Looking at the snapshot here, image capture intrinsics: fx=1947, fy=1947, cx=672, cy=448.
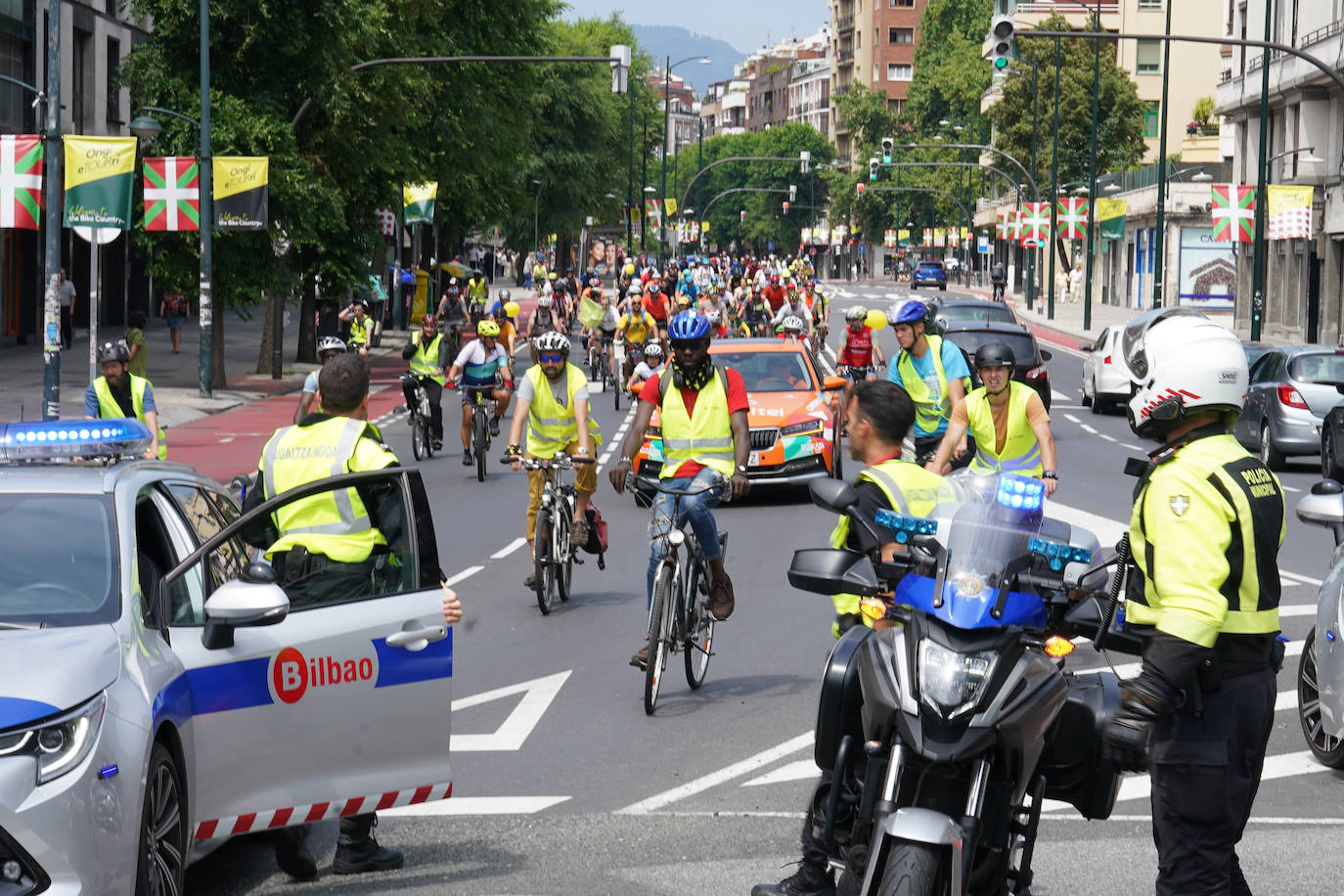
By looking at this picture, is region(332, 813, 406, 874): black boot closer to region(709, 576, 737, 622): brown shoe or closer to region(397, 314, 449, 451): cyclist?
region(709, 576, 737, 622): brown shoe

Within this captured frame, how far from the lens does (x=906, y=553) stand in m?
5.02

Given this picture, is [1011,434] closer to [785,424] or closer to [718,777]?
[718,777]

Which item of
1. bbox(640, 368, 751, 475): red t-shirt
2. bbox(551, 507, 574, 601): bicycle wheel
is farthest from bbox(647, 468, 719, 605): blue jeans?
bbox(551, 507, 574, 601): bicycle wheel

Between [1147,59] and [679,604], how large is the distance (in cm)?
9743

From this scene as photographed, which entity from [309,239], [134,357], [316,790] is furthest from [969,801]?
[309,239]

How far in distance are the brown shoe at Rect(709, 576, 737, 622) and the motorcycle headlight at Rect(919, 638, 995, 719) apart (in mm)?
5428

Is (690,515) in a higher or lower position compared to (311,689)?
higher

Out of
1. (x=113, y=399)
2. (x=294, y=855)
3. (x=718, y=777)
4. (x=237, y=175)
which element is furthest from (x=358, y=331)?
(x=294, y=855)

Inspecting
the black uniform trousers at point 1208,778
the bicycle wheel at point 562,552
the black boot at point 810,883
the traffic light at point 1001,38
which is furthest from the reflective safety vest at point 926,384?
the traffic light at point 1001,38

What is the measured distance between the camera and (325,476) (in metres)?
7.02

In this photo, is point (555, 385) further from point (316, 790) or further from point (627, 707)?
point (316, 790)

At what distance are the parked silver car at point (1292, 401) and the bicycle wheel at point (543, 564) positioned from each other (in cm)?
1351

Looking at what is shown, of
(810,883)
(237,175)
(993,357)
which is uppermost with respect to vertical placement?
(237,175)

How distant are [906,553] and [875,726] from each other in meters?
0.47
